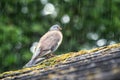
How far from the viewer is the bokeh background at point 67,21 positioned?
20.9 metres

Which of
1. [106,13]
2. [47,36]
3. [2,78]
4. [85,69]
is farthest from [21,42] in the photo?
[85,69]

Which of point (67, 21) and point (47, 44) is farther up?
point (67, 21)

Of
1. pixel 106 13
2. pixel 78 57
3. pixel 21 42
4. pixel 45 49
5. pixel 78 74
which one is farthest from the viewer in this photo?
pixel 106 13

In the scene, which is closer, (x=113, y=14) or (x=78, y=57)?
(x=78, y=57)

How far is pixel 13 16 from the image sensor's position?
874 inches

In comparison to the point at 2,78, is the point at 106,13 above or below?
above

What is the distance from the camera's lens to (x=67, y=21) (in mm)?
22562

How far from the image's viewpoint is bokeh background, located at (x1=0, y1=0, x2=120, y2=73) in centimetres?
2089

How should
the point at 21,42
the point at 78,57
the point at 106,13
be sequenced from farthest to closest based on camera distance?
the point at 106,13
the point at 21,42
the point at 78,57

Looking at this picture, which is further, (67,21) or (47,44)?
(67,21)

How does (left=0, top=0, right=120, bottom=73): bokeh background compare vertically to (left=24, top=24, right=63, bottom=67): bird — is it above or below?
above

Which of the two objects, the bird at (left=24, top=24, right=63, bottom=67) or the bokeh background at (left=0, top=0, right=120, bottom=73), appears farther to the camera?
the bokeh background at (left=0, top=0, right=120, bottom=73)

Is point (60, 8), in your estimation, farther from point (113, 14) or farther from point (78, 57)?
point (78, 57)

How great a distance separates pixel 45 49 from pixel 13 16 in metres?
10.4
